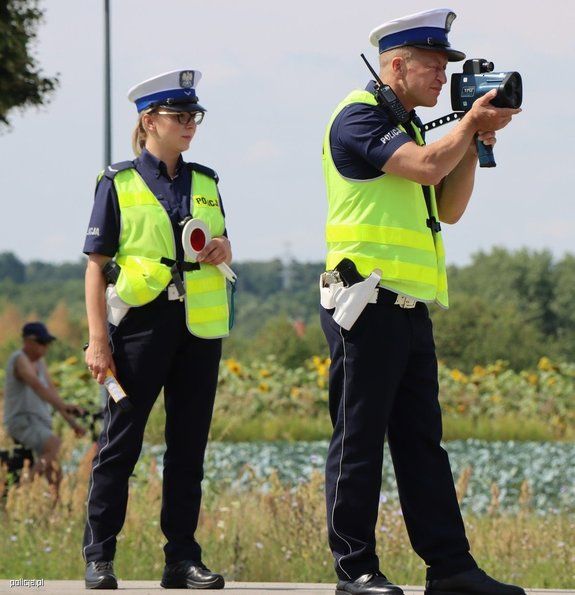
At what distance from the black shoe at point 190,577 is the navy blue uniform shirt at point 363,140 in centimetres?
167

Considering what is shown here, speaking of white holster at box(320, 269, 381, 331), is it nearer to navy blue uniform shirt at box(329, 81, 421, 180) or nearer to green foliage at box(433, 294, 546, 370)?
navy blue uniform shirt at box(329, 81, 421, 180)

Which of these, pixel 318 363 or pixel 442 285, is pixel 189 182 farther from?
pixel 318 363

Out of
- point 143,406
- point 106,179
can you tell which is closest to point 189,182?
point 106,179

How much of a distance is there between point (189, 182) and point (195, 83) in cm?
40

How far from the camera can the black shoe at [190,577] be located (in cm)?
569

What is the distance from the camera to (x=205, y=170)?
19.6 feet

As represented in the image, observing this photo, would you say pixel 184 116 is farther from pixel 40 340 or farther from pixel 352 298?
pixel 40 340

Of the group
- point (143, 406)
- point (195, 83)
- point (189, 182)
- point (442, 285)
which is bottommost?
point (143, 406)

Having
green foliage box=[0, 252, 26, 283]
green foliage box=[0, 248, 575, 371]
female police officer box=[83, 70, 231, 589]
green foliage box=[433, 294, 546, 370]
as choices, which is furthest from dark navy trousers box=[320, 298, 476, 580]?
green foliage box=[0, 252, 26, 283]

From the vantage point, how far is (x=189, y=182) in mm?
5863

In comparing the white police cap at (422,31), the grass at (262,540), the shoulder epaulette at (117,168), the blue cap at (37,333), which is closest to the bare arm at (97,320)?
the shoulder epaulette at (117,168)

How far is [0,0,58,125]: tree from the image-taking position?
11703 millimetres

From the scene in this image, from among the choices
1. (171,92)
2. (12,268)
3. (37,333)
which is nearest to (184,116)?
(171,92)

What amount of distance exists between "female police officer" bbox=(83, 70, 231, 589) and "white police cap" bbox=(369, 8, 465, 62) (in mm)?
998
